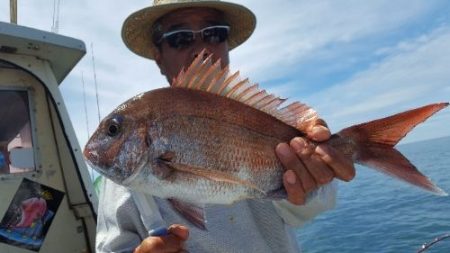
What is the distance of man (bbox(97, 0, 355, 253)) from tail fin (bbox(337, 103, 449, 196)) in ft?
0.31

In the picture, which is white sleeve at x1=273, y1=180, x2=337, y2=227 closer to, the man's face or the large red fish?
the large red fish

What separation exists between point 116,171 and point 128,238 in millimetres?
690

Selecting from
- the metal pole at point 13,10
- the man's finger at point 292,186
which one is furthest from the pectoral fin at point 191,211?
the metal pole at point 13,10

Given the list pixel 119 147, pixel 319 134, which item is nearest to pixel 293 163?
pixel 319 134

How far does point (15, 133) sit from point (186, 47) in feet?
7.13

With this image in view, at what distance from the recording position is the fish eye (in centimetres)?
148

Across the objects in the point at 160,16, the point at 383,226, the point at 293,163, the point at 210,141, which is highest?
the point at 160,16

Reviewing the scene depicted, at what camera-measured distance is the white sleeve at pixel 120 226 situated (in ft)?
6.47

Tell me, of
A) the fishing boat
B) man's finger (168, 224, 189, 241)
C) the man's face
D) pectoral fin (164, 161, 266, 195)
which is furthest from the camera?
the fishing boat

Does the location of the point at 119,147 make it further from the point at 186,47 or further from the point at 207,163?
the point at 186,47

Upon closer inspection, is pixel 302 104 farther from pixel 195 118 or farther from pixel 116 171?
pixel 116 171

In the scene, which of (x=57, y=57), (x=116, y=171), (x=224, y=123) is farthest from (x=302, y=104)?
(x=57, y=57)

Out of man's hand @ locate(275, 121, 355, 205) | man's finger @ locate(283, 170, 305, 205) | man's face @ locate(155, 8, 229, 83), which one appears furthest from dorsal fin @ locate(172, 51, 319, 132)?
man's face @ locate(155, 8, 229, 83)

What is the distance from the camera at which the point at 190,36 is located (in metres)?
2.49
